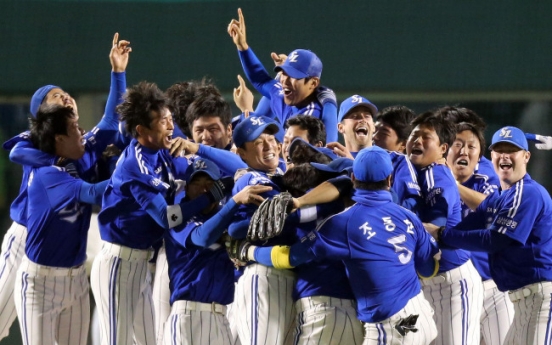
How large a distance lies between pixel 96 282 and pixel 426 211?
172cm

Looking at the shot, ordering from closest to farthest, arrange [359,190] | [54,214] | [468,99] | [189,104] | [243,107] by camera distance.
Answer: [359,190], [54,214], [189,104], [243,107], [468,99]

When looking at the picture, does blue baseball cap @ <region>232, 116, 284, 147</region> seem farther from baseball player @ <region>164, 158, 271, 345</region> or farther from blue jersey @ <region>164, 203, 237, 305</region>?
blue jersey @ <region>164, 203, 237, 305</region>

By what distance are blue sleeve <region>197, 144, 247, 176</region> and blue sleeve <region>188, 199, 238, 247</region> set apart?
579 mm

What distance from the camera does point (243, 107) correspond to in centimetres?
686

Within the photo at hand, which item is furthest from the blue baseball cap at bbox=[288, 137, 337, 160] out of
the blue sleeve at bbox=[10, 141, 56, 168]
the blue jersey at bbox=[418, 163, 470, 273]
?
the blue sleeve at bbox=[10, 141, 56, 168]

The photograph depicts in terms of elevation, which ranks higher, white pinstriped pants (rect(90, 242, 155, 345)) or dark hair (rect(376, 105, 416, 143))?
dark hair (rect(376, 105, 416, 143))

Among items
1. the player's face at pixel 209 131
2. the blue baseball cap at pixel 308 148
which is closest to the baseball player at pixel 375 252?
the blue baseball cap at pixel 308 148

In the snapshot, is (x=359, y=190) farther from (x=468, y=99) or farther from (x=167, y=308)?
(x=468, y=99)

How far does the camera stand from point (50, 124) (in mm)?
5613

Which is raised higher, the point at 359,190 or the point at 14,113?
the point at 359,190

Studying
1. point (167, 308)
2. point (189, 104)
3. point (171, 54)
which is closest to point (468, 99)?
point (171, 54)

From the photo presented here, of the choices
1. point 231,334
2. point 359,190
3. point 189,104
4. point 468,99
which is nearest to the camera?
point 359,190

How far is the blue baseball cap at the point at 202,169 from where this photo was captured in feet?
16.4

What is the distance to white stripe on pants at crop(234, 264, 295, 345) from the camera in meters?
4.96
